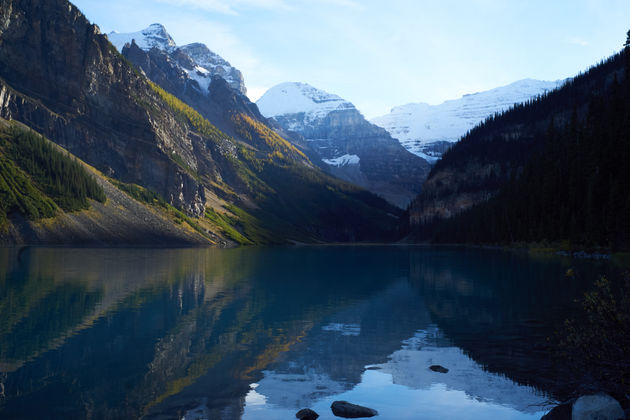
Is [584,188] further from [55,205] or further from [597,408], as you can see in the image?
[55,205]

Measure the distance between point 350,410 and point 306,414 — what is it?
63.7 inches

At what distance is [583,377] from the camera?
16.6 metres

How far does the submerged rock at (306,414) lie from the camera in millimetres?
17406

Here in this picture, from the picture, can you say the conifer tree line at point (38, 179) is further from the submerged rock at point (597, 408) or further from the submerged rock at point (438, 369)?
the submerged rock at point (597, 408)

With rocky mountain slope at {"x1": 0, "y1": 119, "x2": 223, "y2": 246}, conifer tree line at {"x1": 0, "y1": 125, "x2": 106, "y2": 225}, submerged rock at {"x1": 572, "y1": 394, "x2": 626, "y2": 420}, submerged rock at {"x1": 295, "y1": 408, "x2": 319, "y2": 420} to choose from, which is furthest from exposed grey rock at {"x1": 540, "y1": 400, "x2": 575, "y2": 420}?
conifer tree line at {"x1": 0, "y1": 125, "x2": 106, "y2": 225}

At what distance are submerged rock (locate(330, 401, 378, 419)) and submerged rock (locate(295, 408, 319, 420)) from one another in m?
0.83

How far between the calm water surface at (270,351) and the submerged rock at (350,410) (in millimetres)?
434

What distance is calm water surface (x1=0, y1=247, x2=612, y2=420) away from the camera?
18953 millimetres

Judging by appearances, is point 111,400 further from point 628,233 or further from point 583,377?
point 628,233

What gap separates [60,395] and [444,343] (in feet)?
67.7

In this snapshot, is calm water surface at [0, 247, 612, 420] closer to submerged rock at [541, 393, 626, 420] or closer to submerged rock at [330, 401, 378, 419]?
submerged rock at [330, 401, 378, 419]

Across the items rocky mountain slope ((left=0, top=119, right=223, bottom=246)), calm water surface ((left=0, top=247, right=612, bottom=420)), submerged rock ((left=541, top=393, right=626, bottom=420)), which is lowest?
calm water surface ((left=0, top=247, right=612, bottom=420))

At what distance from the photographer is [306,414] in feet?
57.4

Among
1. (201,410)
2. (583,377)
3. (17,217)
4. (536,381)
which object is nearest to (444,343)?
(536,381)
